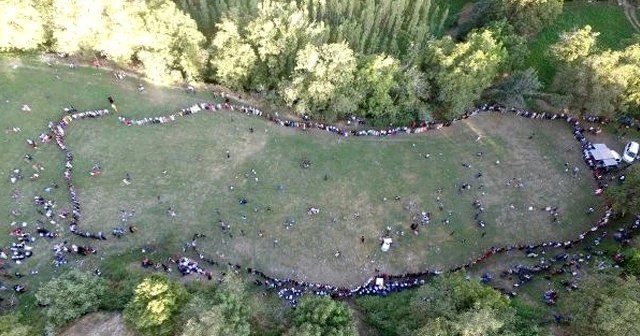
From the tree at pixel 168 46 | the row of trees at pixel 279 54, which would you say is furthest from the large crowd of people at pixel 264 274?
the row of trees at pixel 279 54

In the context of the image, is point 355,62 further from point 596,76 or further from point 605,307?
point 605,307

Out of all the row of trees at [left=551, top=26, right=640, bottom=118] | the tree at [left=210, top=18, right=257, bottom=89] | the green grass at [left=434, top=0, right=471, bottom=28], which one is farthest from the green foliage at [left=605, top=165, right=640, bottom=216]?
the tree at [left=210, top=18, right=257, bottom=89]

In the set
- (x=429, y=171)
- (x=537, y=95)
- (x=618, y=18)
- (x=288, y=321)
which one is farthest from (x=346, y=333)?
(x=618, y=18)

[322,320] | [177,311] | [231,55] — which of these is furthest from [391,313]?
[231,55]

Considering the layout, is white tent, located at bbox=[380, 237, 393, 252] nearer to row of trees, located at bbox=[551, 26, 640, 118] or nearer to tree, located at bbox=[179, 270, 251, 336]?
tree, located at bbox=[179, 270, 251, 336]

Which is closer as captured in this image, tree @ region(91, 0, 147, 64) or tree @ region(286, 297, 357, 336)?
tree @ region(286, 297, 357, 336)

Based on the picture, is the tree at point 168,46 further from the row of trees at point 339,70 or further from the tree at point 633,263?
the tree at point 633,263

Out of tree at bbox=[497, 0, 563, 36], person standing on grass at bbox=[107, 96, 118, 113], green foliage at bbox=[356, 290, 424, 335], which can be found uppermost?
tree at bbox=[497, 0, 563, 36]
